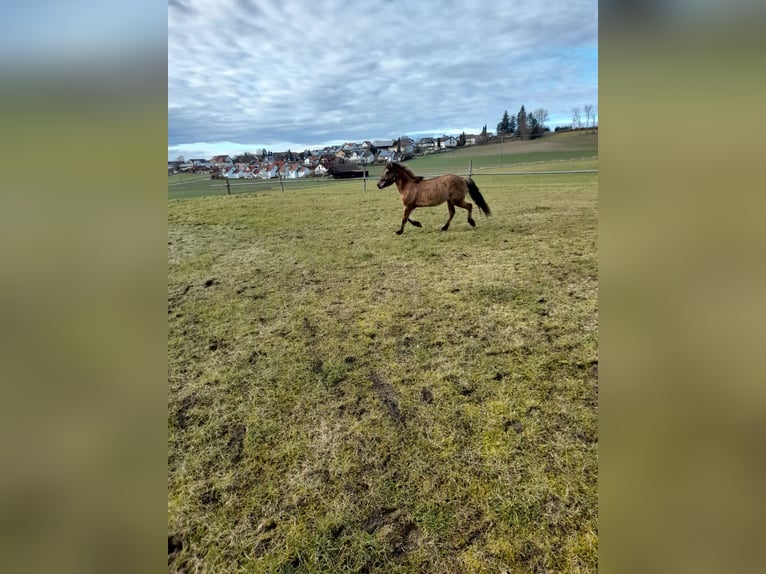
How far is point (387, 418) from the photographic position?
6.78 ft

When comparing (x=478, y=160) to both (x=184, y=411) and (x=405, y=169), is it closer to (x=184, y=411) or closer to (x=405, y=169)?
(x=405, y=169)

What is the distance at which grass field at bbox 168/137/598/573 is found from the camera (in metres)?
1.42

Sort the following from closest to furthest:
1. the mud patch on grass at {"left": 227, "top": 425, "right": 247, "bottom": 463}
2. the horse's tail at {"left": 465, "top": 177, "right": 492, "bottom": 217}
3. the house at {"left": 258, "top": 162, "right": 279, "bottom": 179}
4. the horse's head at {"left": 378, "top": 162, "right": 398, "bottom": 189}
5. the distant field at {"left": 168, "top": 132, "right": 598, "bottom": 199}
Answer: the mud patch on grass at {"left": 227, "top": 425, "right": 247, "bottom": 463} → the horse's tail at {"left": 465, "top": 177, "right": 492, "bottom": 217} → the horse's head at {"left": 378, "top": 162, "right": 398, "bottom": 189} → the distant field at {"left": 168, "top": 132, "right": 598, "bottom": 199} → the house at {"left": 258, "top": 162, "right": 279, "bottom": 179}

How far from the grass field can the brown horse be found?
167 cm

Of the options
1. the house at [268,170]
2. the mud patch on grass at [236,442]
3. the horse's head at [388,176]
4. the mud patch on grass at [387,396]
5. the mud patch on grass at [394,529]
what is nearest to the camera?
the mud patch on grass at [394,529]

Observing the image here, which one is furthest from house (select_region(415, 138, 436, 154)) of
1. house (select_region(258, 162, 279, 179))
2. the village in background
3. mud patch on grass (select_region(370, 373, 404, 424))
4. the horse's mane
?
mud patch on grass (select_region(370, 373, 404, 424))

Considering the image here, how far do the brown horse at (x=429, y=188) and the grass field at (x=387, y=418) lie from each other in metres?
1.67

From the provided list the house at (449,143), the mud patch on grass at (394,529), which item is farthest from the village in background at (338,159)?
the mud patch on grass at (394,529)

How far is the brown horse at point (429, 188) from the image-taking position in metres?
5.95

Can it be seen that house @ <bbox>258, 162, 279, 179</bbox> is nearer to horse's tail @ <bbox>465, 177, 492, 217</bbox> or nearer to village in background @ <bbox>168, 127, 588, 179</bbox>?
village in background @ <bbox>168, 127, 588, 179</bbox>

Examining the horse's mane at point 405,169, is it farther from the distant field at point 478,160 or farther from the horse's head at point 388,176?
the distant field at point 478,160
